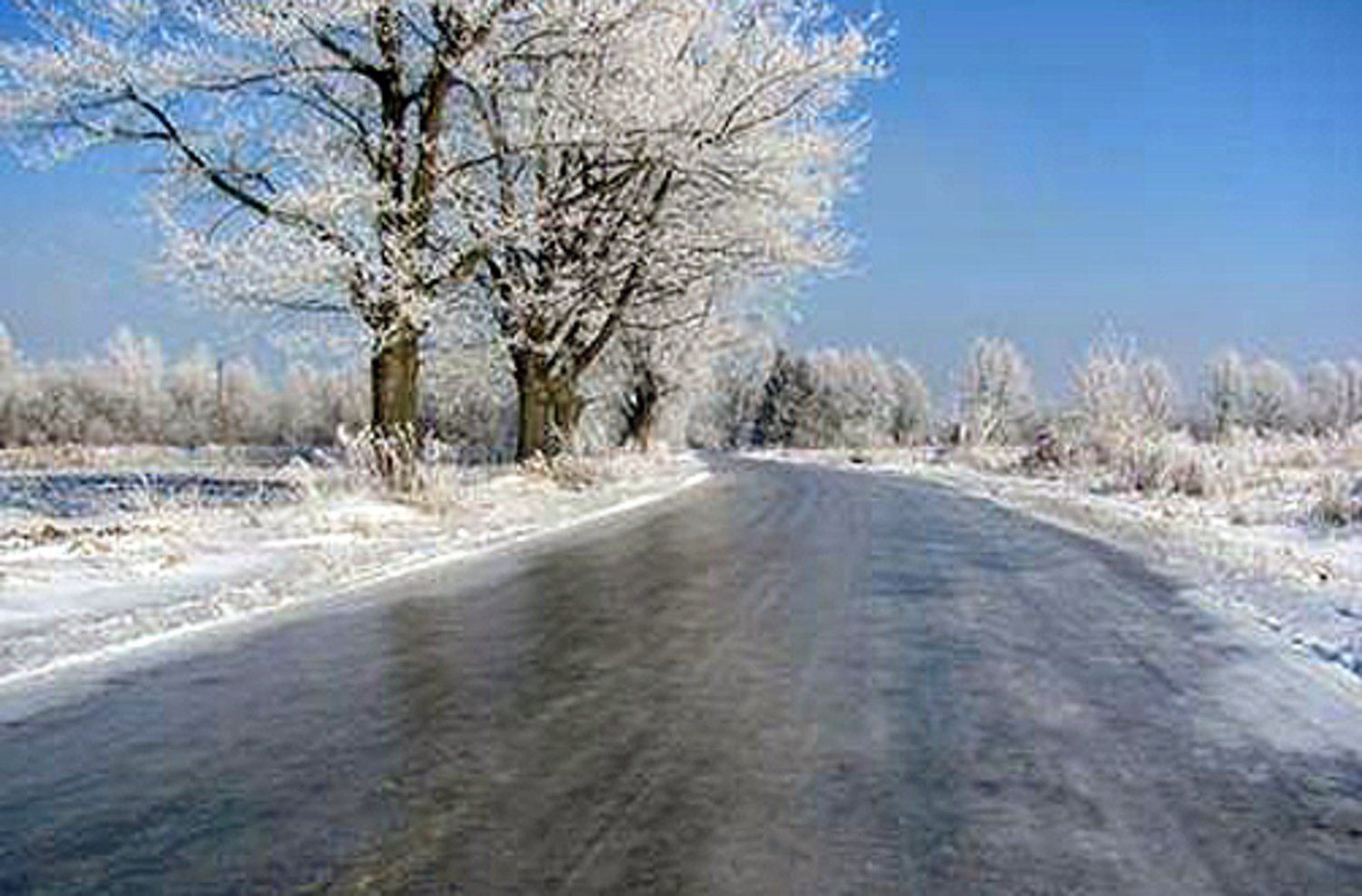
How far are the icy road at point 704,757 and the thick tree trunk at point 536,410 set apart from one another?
17134mm

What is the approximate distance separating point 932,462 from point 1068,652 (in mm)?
50824

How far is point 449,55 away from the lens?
784 inches

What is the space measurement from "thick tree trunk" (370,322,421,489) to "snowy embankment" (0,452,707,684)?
0.50m

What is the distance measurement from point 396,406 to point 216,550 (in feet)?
20.7

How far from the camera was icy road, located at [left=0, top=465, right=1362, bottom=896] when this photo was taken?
14.1ft

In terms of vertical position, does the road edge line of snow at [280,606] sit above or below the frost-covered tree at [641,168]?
below

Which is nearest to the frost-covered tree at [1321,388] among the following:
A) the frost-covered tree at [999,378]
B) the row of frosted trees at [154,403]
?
the frost-covered tree at [999,378]

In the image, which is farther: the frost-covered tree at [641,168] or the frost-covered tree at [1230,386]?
the frost-covered tree at [1230,386]

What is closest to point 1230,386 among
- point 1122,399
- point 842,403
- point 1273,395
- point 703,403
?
point 1273,395

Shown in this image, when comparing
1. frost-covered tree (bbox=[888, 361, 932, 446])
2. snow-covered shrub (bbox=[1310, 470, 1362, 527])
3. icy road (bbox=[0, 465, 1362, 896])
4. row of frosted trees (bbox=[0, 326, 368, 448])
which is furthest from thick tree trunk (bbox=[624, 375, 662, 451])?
frost-covered tree (bbox=[888, 361, 932, 446])

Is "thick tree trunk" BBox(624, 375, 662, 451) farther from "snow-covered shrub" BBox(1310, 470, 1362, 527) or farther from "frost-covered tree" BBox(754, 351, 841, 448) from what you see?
"frost-covered tree" BBox(754, 351, 841, 448)

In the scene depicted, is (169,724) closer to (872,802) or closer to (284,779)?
(284,779)

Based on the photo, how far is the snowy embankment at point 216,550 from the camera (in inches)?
364

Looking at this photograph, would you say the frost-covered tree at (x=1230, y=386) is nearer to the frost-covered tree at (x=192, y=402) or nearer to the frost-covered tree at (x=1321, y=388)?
the frost-covered tree at (x=1321, y=388)
